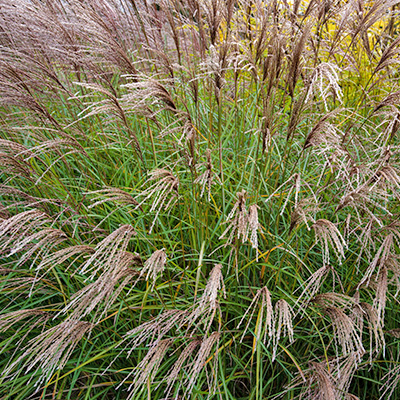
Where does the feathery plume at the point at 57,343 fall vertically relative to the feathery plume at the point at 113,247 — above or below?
below

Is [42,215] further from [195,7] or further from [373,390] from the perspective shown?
[373,390]

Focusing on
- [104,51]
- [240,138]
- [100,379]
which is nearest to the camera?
[104,51]

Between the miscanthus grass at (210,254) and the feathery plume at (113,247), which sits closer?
the feathery plume at (113,247)

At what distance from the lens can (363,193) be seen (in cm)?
181

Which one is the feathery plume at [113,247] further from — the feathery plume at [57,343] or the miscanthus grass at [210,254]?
the feathery plume at [57,343]

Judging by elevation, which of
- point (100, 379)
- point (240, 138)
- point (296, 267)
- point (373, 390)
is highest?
point (240, 138)

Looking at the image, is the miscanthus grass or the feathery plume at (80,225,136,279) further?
the miscanthus grass

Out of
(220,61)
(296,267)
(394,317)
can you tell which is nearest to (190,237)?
(296,267)

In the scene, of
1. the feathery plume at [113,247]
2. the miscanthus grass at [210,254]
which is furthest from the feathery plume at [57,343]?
the feathery plume at [113,247]

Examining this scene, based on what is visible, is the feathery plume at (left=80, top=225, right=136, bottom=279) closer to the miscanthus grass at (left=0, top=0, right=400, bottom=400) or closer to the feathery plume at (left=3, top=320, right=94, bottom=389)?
the miscanthus grass at (left=0, top=0, right=400, bottom=400)

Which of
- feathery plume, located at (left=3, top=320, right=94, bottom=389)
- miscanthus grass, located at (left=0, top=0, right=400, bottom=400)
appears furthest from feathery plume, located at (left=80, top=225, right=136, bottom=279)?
feathery plume, located at (left=3, top=320, right=94, bottom=389)

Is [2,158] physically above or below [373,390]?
above

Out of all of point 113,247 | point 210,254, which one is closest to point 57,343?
point 113,247

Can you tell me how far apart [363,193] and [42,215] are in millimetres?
1501
